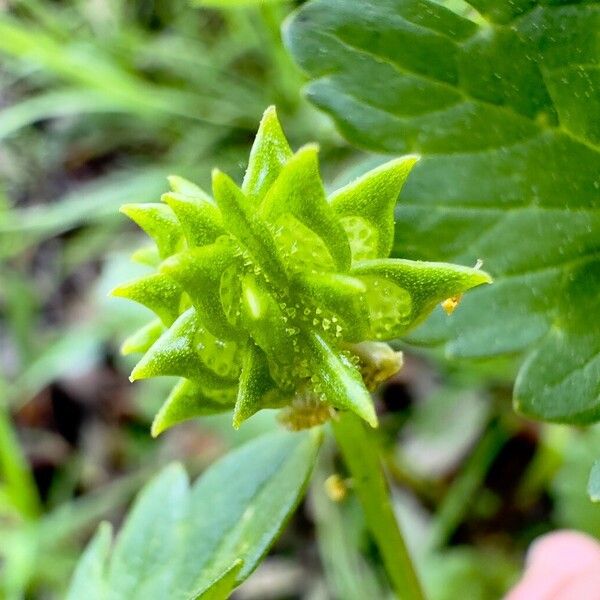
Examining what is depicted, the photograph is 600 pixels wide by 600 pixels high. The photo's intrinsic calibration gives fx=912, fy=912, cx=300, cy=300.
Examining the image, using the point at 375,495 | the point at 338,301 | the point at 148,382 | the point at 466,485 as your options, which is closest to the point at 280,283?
the point at 338,301

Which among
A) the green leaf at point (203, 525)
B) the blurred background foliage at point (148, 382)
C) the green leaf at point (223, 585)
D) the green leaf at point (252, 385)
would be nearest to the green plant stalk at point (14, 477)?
Result: the blurred background foliage at point (148, 382)

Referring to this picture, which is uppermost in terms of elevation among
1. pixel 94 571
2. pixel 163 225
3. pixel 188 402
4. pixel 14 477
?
pixel 163 225

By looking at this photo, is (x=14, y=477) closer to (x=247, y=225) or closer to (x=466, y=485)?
(x=466, y=485)

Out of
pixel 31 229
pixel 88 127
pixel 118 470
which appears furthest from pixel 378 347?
pixel 88 127

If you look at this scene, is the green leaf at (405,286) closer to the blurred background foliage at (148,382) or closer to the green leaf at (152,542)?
the green leaf at (152,542)

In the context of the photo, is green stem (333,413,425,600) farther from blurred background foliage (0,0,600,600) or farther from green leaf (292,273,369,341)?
blurred background foliage (0,0,600,600)

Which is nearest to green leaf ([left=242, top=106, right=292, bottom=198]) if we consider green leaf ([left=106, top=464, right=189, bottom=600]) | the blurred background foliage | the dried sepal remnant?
the dried sepal remnant

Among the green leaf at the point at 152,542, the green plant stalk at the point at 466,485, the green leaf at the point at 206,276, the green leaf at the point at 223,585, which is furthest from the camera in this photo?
the green plant stalk at the point at 466,485
